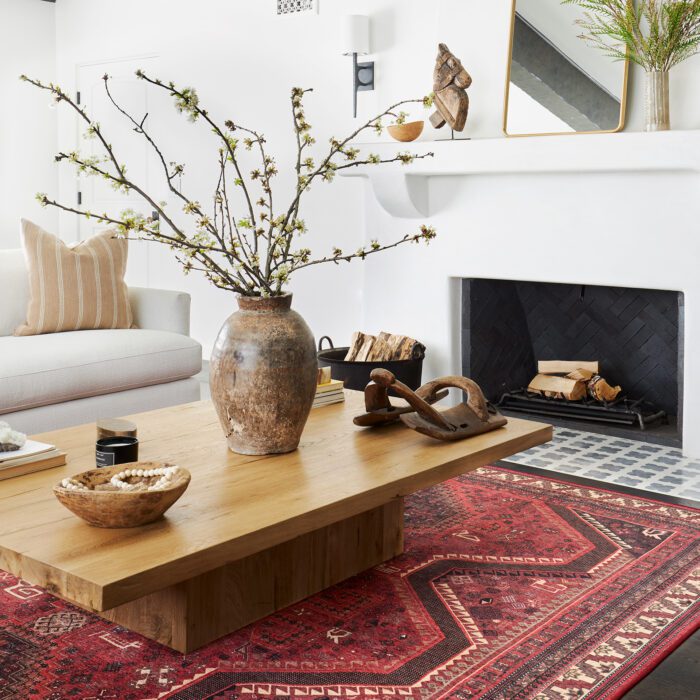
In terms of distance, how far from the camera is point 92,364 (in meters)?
3.77

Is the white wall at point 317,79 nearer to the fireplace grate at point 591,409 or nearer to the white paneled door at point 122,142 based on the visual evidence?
the white paneled door at point 122,142

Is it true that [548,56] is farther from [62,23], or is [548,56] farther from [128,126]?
[62,23]

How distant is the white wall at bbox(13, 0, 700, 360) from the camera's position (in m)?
4.55

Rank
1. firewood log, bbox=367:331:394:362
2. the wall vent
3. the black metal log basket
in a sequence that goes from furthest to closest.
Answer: the wall vent < firewood log, bbox=367:331:394:362 < the black metal log basket

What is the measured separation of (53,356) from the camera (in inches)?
145

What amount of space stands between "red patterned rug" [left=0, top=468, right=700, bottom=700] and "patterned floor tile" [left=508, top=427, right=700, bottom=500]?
0.56 m

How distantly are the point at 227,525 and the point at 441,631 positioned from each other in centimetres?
68

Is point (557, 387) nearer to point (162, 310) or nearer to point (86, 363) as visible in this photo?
point (162, 310)

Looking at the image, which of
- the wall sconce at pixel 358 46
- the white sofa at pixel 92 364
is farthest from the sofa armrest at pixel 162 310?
the wall sconce at pixel 358 46

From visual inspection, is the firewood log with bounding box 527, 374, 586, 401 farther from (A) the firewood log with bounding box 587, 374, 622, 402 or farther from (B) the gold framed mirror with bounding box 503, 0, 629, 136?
(B) the gold framed mirror with bounding box 503, 0, 629, 136

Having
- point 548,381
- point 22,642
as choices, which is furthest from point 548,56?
point 22,642

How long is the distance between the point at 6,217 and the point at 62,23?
1395 mm

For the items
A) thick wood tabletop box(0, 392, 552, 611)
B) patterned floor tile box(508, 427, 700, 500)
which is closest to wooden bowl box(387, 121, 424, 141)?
patterned floor tile box(508, 427, 700, 500)

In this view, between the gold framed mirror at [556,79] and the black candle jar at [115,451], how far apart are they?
2.69m
